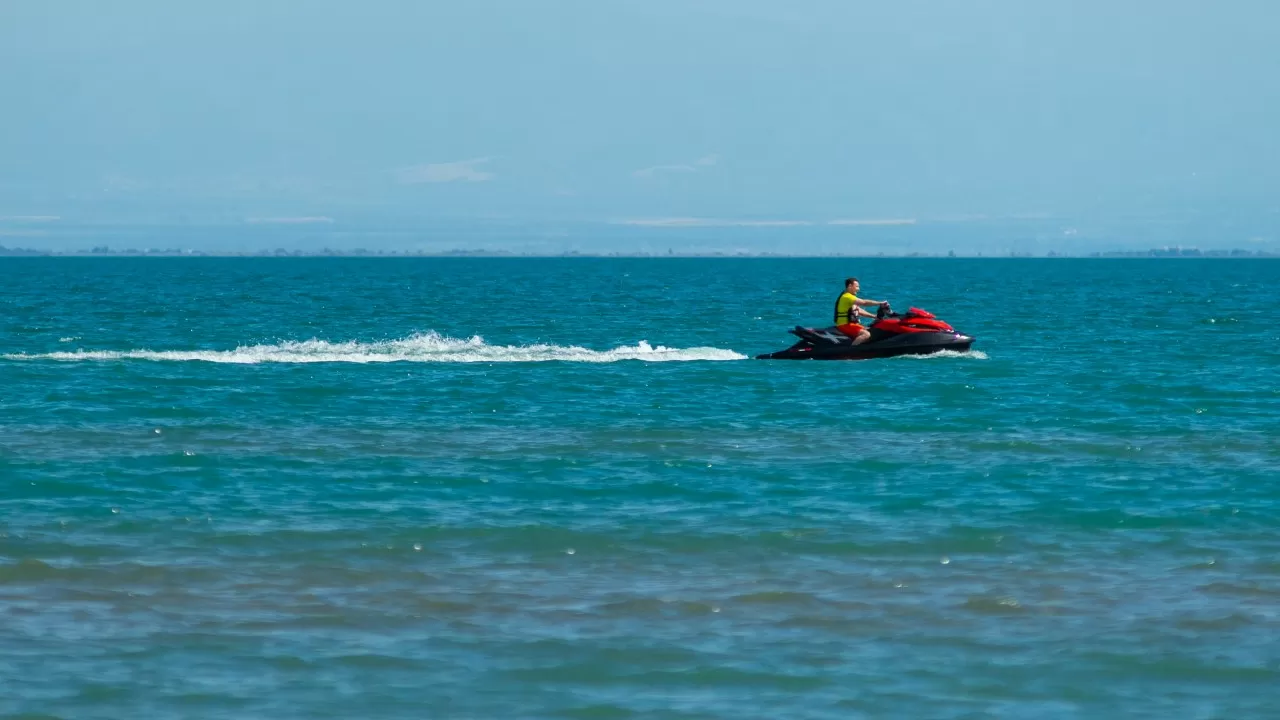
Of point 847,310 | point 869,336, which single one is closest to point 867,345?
point 869,336

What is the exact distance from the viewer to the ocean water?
35.2 feet

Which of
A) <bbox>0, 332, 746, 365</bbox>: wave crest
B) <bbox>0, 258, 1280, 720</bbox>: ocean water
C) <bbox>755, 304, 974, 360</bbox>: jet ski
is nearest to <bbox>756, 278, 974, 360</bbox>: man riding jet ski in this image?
<bbox>755, 304, 974, 360</bbox>: jet ski

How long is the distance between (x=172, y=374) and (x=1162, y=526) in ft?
69.3

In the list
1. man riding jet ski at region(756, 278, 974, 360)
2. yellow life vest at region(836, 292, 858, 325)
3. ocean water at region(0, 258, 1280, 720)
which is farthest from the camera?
man riding jet ski at region(756, 278, 974, 360)

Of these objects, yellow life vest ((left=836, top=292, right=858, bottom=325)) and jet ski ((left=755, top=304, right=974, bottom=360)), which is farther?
jet ski ((left=755, top=304, right=974, bottom=360))

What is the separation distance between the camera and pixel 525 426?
2394cm

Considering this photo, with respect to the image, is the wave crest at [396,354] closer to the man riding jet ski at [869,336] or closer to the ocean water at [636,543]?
the ocean water at [636,543]

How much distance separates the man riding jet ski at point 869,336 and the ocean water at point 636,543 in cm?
96

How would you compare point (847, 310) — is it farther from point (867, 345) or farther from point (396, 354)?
point (396, 354)

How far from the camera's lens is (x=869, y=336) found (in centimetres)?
3375

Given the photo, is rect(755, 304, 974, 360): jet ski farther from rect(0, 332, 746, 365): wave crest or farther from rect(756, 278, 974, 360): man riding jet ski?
rect(0, 332, 746, 365): wave crest

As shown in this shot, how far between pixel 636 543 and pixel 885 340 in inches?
767

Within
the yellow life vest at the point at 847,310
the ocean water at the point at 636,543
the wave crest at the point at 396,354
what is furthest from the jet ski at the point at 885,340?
the wave crest at the point at 396,354

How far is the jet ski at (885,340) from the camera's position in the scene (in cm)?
3384
